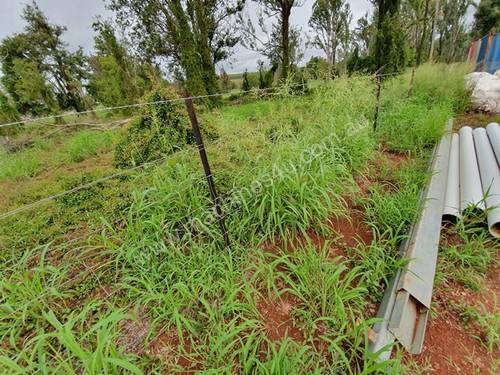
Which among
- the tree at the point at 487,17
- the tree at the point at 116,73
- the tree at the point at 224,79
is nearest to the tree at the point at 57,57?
the tree at the point at 116,73

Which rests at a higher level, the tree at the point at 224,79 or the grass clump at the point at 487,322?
the tree at the point at 224,79

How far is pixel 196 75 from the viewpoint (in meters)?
9.19

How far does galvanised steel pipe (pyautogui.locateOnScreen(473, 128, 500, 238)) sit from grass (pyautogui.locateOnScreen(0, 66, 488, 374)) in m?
0.48

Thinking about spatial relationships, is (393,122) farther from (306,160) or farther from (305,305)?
(305,305)

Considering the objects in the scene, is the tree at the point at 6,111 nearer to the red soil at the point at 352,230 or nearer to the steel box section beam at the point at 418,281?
the red soil at the point at 352,230

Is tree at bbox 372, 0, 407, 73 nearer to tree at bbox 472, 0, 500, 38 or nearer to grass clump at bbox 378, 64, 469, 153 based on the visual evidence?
grass clump at bbox 378, 64, 469, 153

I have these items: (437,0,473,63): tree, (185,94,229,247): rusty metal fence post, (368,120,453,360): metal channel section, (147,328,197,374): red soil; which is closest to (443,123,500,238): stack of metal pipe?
(368,120,453,360): metal channel section

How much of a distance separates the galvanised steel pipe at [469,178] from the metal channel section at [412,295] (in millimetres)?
305

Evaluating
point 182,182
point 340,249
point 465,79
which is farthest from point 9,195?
point 465,79

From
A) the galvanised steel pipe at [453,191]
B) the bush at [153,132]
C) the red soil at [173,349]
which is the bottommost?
the galvanised steel pipe at [453,191]

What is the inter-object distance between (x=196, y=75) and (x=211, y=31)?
26.2ft

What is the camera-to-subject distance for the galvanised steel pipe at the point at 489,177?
1.66 m

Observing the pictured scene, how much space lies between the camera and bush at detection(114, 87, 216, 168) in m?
3.06

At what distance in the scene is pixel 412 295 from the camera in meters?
1.22
